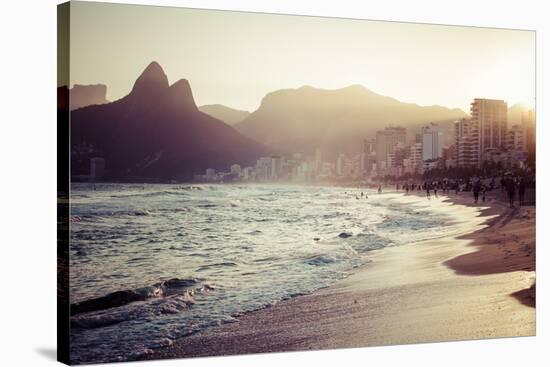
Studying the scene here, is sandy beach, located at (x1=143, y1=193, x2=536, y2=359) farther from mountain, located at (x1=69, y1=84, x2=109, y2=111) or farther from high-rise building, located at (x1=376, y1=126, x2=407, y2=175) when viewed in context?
mountain, located at (x1=69, y1=84, x2=109, y2=111)

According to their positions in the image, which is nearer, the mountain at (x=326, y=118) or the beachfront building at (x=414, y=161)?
the mountain at (x=326, y=118)

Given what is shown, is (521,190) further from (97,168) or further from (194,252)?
(97,168)

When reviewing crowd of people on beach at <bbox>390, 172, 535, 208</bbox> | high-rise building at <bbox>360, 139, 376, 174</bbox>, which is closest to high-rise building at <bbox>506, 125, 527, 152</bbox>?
crowd of people on beach at <bbox>390, 172, 535, 208</bbox>

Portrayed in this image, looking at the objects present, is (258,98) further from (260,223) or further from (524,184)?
(524,184)

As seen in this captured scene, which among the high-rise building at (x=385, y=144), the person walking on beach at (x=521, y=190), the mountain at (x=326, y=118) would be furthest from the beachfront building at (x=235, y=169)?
the person walking on beach at (x=521, y=190)

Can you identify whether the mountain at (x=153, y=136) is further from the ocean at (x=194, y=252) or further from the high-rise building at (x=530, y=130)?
the high-rise building at (x=530, y=130)

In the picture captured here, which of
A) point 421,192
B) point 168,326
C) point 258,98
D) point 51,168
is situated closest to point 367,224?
point 421,192
